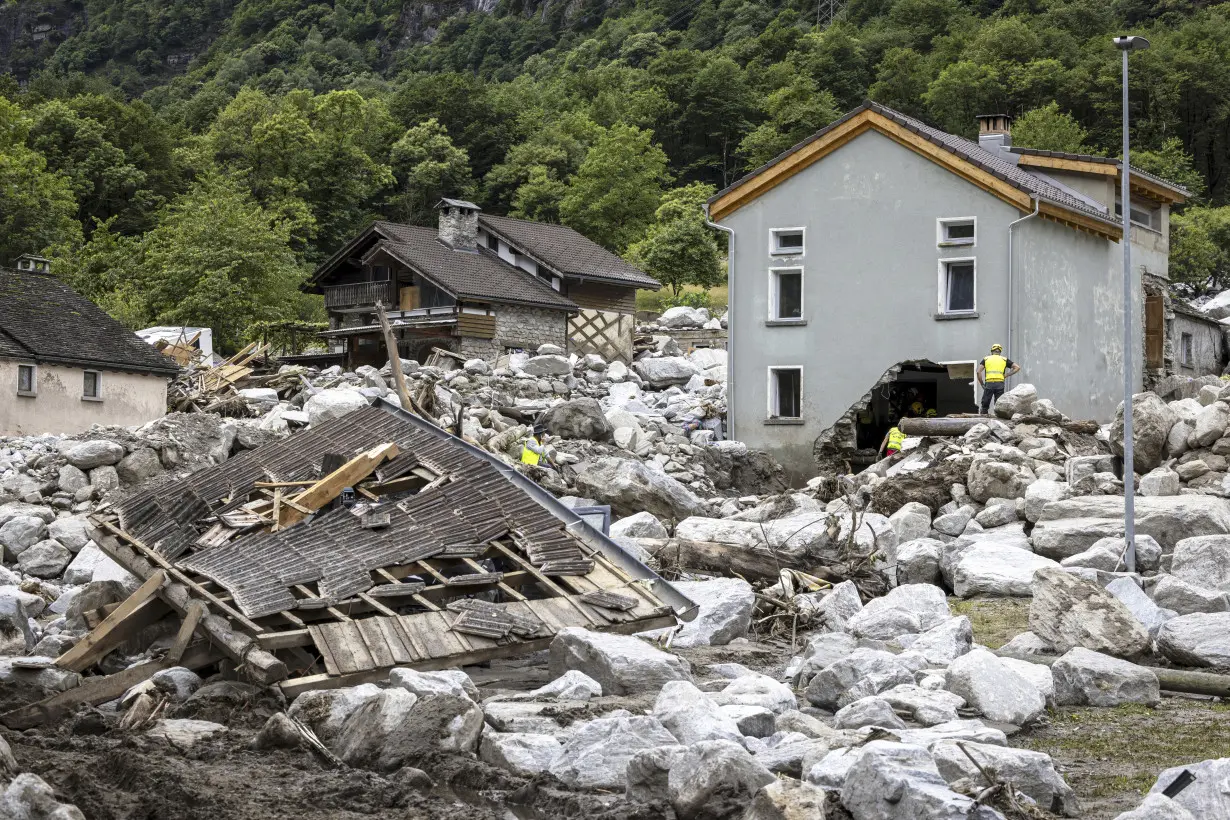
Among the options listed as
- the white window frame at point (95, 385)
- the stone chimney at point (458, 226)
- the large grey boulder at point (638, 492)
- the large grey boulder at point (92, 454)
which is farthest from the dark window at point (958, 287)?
the stone chimney at point (458, 226)

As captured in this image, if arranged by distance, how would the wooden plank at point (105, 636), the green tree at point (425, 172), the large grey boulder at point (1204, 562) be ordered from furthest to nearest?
the green tree at point (425, 172)
the large grey boulder at point (1204, 562)
the wooden plank at point (105, 636)

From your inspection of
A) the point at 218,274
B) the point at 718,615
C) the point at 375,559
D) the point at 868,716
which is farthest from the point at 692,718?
the point at 218,274

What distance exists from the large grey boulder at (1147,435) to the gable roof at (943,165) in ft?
30.7

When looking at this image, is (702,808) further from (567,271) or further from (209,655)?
(567,271)

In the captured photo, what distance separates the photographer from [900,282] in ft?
111

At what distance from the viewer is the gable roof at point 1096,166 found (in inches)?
1410

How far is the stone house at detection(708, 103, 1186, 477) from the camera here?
3294cm

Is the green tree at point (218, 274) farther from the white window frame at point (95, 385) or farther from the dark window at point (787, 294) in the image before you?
the dark window at point (787, 294)

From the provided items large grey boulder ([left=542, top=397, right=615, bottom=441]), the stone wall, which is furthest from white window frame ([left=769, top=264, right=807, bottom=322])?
the stone wall

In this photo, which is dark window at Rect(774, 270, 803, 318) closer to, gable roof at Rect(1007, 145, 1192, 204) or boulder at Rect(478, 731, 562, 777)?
gable roof at Rect(1007, 145, 1192, 204)

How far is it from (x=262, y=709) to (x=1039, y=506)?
526 inches

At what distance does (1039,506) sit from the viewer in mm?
21344

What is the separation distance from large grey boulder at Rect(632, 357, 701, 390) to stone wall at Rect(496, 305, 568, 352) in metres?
6.72

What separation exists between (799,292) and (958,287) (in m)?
3.85
